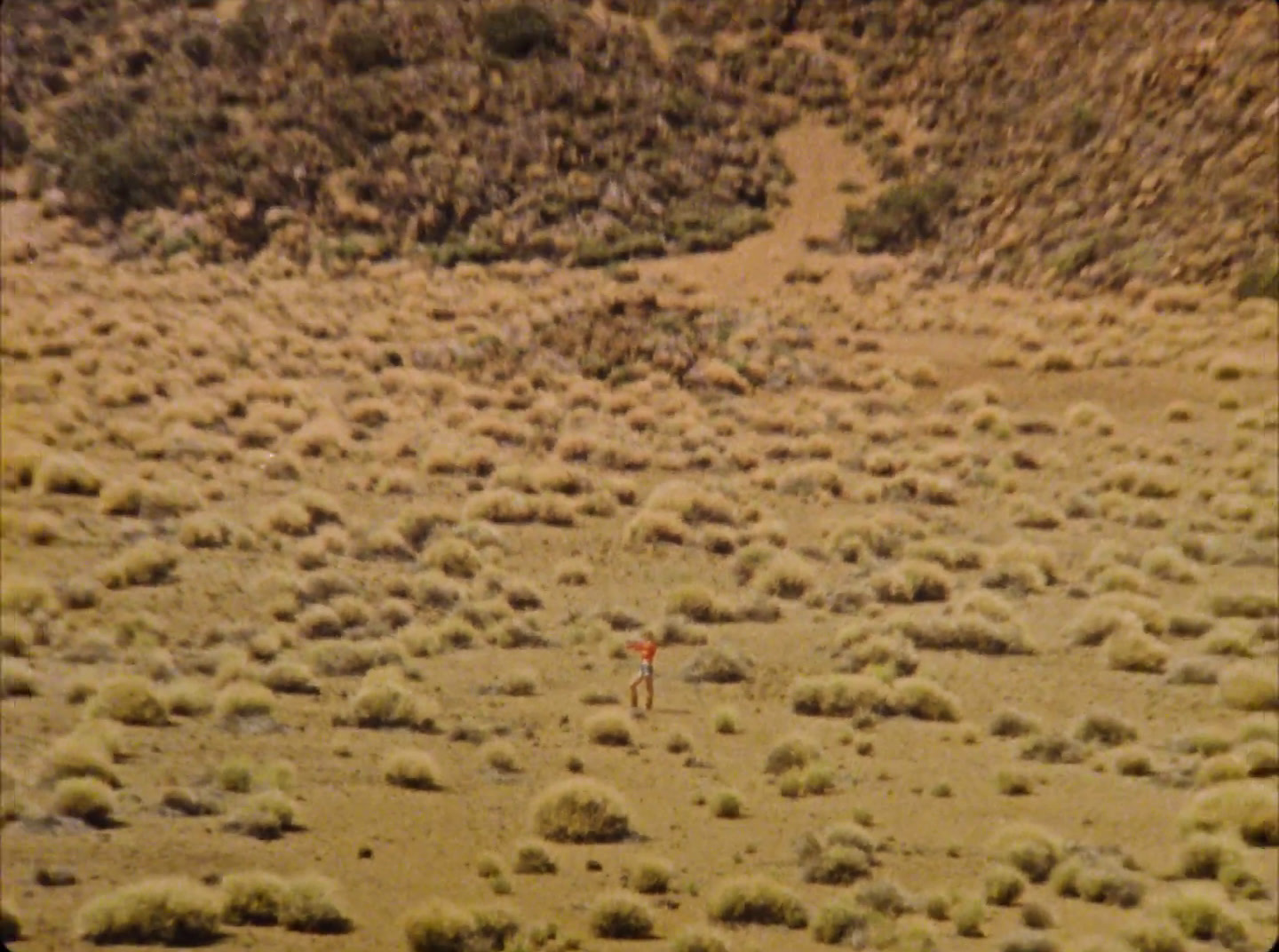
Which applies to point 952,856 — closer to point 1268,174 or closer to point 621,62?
point 1268,174

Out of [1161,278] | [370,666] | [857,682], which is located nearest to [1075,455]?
[1161,278]

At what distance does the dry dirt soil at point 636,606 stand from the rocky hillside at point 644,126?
2.05 meters

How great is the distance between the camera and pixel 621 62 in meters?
42.7

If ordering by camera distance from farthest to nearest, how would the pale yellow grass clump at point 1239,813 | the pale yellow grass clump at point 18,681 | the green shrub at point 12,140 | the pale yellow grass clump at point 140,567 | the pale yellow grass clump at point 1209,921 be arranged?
the green shrub at point 12,140 → the pale yellow grass clump at point 140,567 → the pale yellow grass clump at point 18,681 → the pale yellow grass clump at point 1239,813 → the pale yellow grass clump at point 1209,921

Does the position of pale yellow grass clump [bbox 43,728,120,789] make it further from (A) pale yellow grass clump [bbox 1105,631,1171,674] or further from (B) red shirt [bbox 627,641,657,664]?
(A) pale yellow grass clump [bbox 1105,631,1171,674]

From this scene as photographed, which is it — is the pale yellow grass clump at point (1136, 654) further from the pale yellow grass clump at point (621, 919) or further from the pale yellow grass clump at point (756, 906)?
the pale yellow grass clump at point (621, 919)

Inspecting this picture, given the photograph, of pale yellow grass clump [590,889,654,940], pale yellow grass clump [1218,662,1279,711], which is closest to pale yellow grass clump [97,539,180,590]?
pale yellow grass clump [590,889,654,940]

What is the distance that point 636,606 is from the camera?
20.5 metres

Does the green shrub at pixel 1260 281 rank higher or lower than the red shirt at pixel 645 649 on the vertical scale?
higher

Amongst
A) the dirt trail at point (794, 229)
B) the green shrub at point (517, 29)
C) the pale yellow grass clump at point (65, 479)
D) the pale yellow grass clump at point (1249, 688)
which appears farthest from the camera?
the dirt trail at point (794, 229)

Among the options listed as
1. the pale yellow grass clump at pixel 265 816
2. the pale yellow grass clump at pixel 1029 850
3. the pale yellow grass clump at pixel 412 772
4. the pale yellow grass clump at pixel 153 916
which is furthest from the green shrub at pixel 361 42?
the pale yellow grass clump at pixel 153 916

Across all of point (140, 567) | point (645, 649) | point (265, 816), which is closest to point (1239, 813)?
point (645, 649)

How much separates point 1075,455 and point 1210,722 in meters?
11.0

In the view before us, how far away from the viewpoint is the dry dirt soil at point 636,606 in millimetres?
14391
